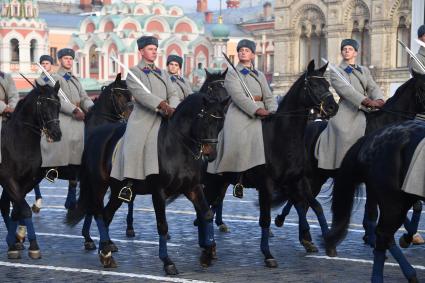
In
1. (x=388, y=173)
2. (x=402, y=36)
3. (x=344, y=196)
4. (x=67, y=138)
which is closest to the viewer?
(x=388, y=173)

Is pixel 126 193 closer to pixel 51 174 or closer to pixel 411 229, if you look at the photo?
pixel 51 174

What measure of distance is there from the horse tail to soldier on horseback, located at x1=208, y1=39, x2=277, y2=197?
4.06 ft

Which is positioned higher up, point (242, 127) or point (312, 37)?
point (312, 37)

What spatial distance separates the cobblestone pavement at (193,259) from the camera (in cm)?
809

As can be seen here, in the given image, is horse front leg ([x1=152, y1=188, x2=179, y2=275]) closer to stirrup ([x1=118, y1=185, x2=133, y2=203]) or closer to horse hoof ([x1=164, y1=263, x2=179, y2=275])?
horse hoof ([x1=164, y1=263, x2=179, y2=275])

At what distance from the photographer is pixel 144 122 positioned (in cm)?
850

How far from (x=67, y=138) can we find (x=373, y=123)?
3864 millimetres

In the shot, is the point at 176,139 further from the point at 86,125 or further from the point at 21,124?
the point at 86,125

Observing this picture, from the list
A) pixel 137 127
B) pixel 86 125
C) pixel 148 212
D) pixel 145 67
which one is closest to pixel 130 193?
pixel 137 127

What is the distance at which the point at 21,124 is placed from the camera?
30.1 feet

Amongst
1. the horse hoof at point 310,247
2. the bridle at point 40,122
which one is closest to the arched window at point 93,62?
the bridle at point 40,122

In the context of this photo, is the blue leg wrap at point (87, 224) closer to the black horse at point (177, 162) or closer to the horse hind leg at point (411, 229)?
the black horse at point (177, 162)

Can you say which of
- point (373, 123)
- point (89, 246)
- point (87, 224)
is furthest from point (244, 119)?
point (89, 246)

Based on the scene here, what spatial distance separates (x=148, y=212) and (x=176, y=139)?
510 centimetres
